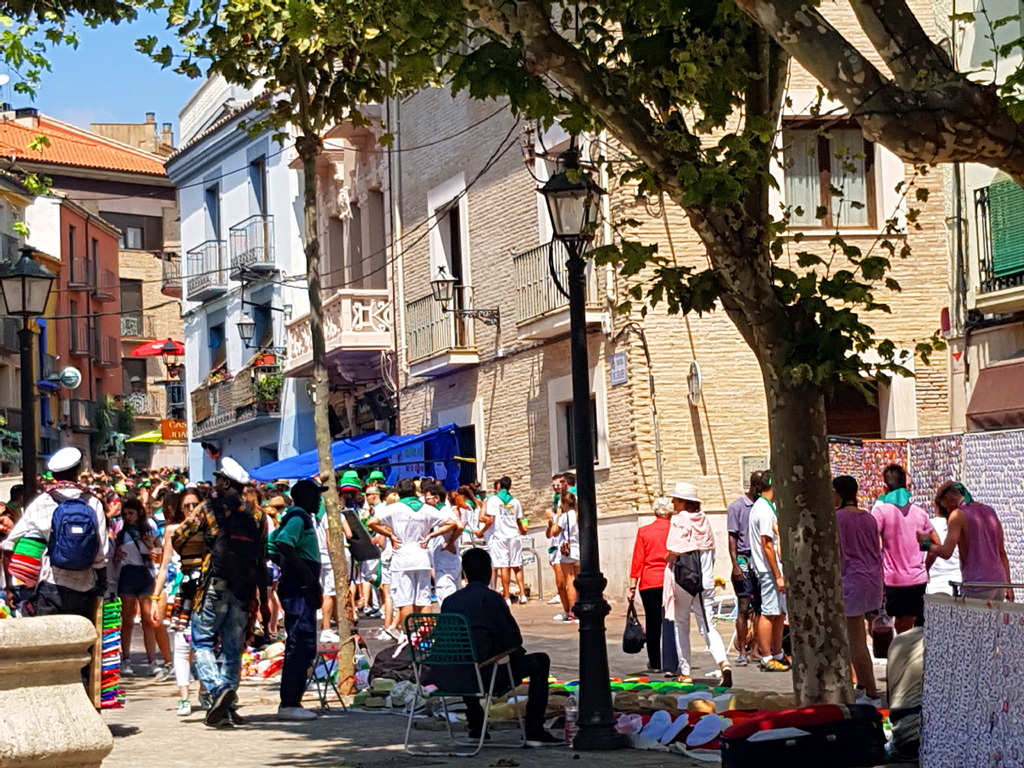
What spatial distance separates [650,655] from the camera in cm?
1554

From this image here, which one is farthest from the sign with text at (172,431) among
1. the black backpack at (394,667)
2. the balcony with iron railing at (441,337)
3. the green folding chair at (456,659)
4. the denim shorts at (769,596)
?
the green folding chair at (456,659)

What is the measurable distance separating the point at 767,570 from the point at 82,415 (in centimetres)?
5059

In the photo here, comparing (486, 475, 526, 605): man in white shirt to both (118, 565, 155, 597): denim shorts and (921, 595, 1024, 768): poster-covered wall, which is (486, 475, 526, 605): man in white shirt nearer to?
(118, 565, 155, 597): denim shorts

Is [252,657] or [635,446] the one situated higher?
[635,446]

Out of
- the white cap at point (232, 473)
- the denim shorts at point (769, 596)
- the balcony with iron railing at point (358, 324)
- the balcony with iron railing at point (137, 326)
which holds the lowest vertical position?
the denim shorts at point (769, 596)

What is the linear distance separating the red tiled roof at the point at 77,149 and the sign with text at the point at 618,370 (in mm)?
41899

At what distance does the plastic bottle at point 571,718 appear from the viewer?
11.4m

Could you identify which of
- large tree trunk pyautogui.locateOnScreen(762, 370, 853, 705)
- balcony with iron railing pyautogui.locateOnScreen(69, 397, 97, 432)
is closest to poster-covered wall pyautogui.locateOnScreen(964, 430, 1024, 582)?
large tree trunk pyautogui.locateOnScreen(762, 370, 853, 705)

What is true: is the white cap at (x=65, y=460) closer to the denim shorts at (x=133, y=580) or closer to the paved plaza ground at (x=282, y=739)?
the paved plaza ground at (x=282, y=739)

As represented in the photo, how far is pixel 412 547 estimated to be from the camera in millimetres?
17969

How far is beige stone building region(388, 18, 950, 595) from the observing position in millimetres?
23625

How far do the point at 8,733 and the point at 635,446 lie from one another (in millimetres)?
18329

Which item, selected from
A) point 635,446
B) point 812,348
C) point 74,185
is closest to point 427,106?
point 635,446

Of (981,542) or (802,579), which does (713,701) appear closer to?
(802,579)
